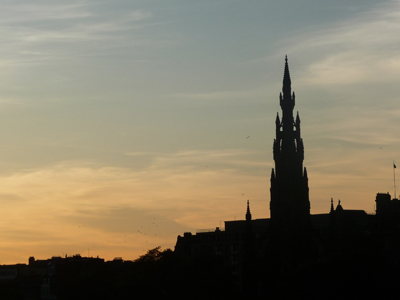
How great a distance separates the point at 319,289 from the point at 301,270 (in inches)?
623

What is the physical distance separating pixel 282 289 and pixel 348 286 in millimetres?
17463

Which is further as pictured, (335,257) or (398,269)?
(335,257)

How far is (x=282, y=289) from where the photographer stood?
7579 inches

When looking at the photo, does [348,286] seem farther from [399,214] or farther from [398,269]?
[399,214]

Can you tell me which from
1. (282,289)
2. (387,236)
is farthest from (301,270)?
(387,236)

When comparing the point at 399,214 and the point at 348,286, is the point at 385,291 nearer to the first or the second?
the point at 348,286

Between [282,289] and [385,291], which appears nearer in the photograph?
[385,291]

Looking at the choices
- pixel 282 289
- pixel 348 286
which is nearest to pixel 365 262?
pixel 348 286

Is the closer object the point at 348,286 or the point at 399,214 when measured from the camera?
the point at 348,286

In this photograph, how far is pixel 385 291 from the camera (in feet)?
570

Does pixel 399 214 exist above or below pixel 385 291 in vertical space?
above

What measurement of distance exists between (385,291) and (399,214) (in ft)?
78.4

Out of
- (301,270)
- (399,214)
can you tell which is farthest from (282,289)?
(399,214)

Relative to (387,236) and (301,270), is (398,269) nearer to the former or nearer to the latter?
(387,236)
